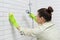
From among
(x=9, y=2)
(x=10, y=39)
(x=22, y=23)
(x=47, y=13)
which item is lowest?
(x=10, y=39)

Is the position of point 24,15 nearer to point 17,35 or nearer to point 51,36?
point 17,35

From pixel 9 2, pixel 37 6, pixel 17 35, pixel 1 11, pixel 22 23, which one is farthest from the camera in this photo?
pixel 37 6

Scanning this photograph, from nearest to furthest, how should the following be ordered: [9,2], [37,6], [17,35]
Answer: [9,2] < [17,35] < [37,6]

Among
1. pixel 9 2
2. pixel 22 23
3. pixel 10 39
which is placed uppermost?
pixel 9 2

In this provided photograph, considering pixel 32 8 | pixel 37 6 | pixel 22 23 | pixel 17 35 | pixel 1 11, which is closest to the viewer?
pixel 1 11

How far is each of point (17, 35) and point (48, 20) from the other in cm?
36

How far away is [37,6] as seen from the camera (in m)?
2.18

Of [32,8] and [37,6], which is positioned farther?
[37,6]

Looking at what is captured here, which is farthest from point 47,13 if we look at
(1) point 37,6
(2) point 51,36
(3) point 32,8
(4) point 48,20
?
(1) point 37,6

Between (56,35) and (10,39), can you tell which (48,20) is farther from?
(10,39)

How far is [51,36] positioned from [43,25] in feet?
0.41

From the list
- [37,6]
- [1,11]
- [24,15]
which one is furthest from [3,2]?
[37,6]

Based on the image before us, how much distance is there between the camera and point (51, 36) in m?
1.39

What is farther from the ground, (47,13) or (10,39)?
(47,13)
